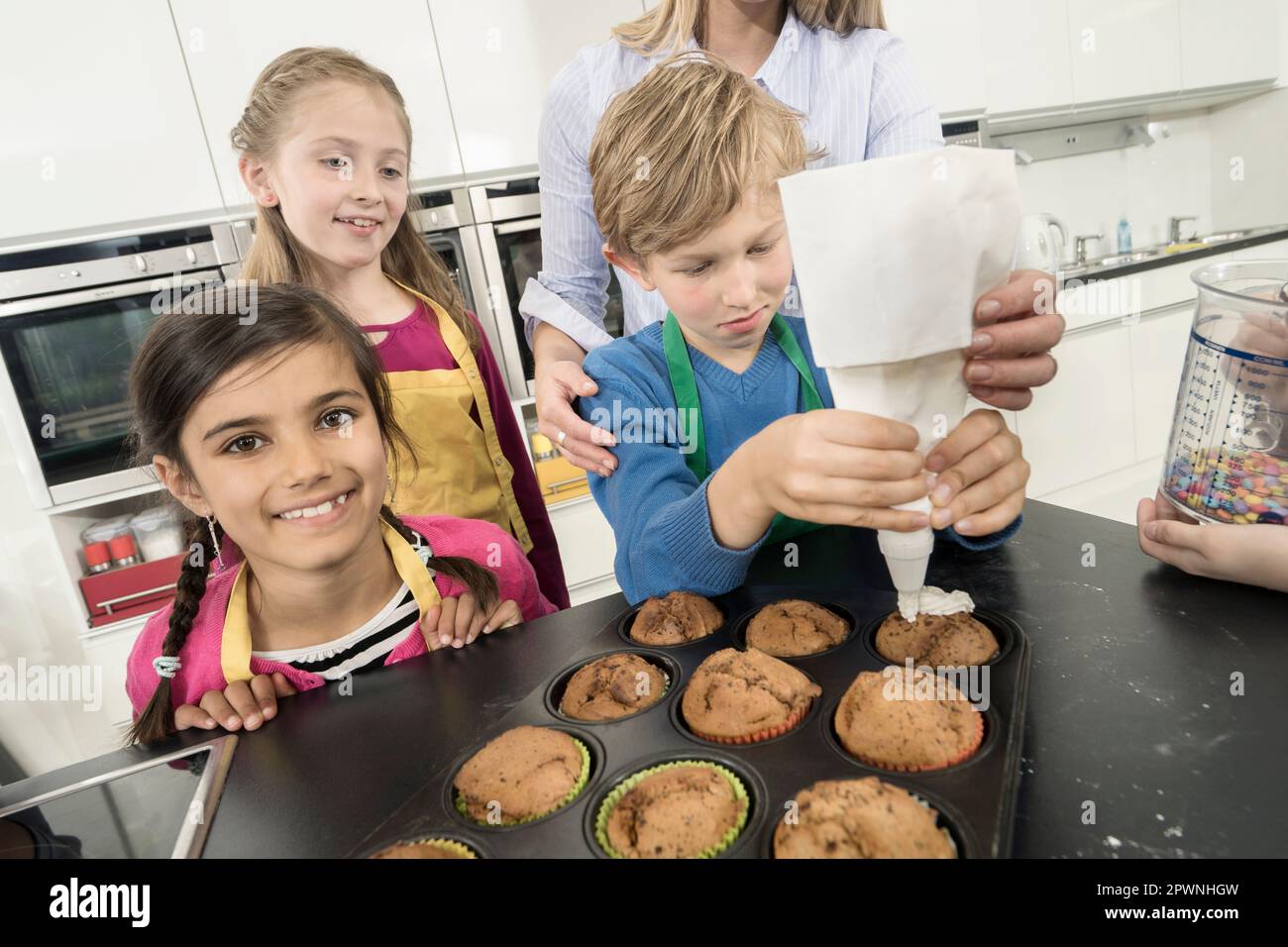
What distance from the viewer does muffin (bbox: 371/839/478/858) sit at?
1.80 feet

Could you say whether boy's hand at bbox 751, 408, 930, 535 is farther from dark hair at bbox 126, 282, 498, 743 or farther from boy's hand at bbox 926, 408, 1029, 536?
dark hair at bbox 126, 282, 498, 743

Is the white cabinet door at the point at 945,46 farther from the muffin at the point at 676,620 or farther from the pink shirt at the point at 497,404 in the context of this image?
the muffin at the point at 676,620

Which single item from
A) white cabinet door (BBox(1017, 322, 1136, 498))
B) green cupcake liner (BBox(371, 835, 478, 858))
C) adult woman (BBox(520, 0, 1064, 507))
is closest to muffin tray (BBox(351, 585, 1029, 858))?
green cupcake liner (BBox(371, 835, 478, 858))

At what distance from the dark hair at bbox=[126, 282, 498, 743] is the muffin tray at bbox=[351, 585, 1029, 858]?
0.49m

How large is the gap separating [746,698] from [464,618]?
51cm

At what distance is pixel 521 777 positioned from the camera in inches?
24.7

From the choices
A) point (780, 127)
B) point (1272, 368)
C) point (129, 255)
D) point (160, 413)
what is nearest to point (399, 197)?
point (160, 413)

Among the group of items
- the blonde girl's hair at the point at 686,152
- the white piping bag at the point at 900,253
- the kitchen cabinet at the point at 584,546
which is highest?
the blonde girl's hair at the point at 686,152

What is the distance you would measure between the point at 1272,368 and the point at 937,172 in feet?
1.85

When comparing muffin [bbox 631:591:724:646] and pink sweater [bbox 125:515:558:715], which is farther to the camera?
pink sweater [bbox 125:515:558:715]

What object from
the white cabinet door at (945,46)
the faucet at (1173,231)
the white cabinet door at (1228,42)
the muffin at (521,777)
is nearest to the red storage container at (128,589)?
the muffin at (521,777)

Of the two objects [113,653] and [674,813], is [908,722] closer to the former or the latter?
[674,813]

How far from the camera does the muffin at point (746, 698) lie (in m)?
0.66

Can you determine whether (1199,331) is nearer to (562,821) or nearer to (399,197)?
(562,821)
